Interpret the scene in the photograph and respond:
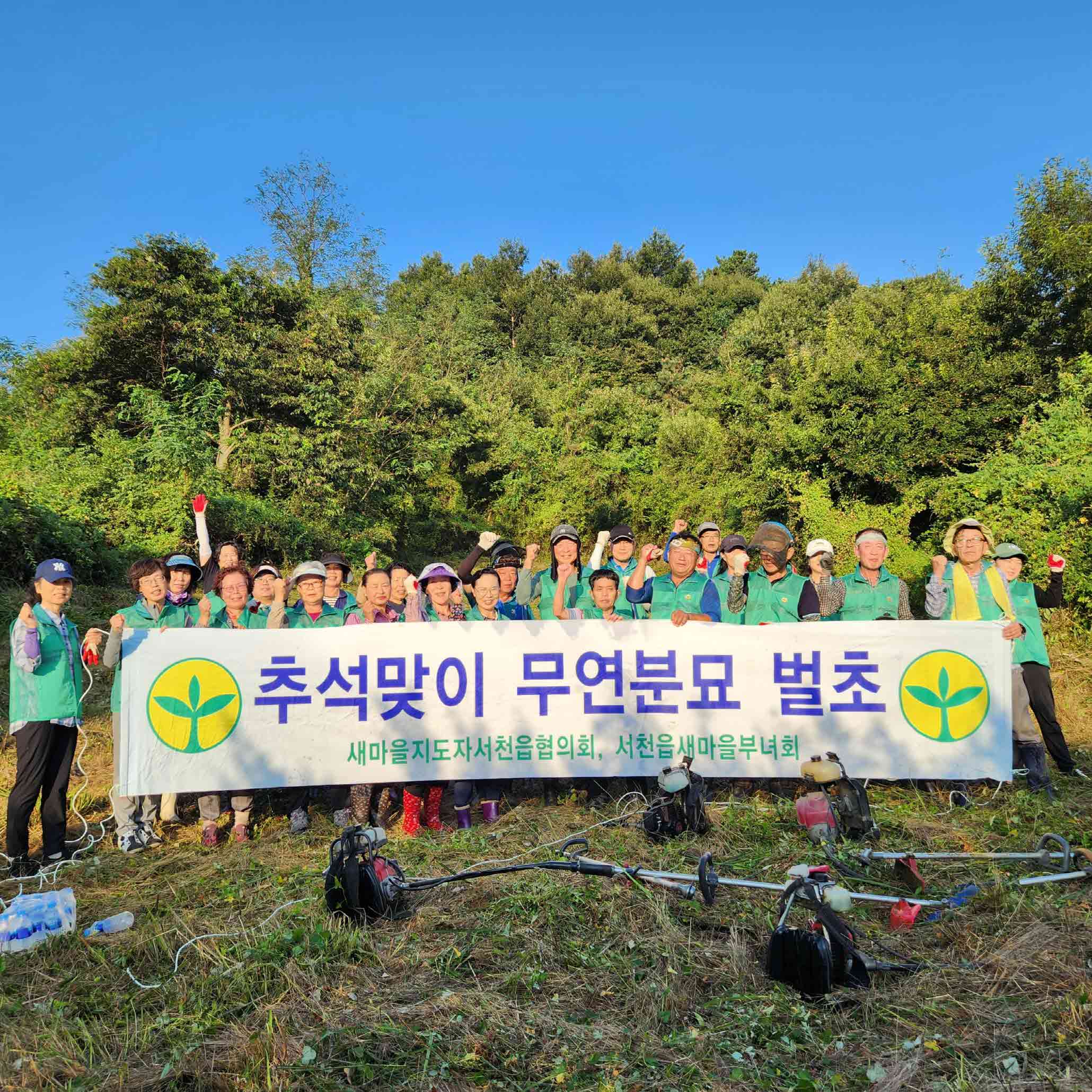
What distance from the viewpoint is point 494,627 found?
17.9 ft

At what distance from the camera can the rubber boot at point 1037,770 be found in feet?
18.2

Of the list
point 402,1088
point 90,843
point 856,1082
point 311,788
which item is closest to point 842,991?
point 856,1082

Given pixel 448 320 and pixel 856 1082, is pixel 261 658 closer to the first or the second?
pixel 856 1082

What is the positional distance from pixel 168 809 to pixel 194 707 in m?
0.85

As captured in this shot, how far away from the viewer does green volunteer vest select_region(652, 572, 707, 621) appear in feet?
19.1

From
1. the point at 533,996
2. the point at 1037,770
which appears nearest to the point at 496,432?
the point at 1037,770

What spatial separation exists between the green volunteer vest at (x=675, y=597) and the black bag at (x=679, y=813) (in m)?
1.26

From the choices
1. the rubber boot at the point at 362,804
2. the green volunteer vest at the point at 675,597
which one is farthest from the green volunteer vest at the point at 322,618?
the green volunteer vest at the point at 675,597

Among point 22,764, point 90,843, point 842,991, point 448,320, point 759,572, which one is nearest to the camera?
point 842,991

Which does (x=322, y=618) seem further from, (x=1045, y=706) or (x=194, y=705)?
(x=1045, y=706)

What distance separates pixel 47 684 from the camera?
484 cm

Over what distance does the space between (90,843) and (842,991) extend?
4485 millimetres

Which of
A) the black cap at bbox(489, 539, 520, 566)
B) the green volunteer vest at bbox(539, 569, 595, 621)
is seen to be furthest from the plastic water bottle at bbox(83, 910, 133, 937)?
the black cap at bbox(489, 539, 520, 566)

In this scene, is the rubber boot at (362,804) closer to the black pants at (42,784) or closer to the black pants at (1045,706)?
the black pants at (42,784)
